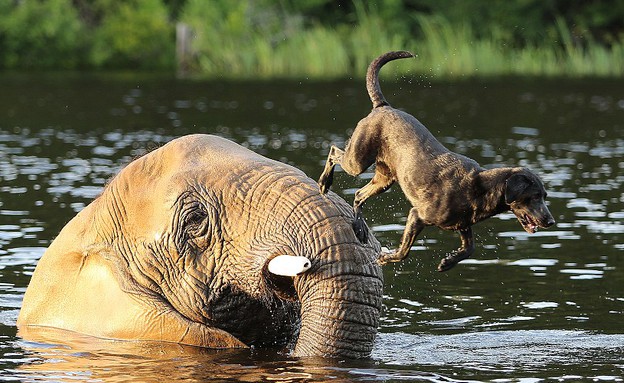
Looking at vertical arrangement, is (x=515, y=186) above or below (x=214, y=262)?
above

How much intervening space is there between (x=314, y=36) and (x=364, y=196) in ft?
149

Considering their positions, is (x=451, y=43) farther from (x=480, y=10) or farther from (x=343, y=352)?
(x=343, y=352)

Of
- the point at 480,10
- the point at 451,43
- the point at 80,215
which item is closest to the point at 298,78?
the point at 451,43

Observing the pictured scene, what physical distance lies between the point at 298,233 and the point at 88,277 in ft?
6.24

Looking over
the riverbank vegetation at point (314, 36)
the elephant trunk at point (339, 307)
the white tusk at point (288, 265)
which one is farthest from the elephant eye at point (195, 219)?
the riverbank vegetation at point (314, 36)

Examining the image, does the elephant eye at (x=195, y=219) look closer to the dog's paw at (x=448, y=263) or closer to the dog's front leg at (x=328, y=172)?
the dog's front leg at (x=328, y=172)

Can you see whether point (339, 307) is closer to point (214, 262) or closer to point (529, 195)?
point (214, 262)

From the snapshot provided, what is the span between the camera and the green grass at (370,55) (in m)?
49.8

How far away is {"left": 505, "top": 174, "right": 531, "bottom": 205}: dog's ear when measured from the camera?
8.04 meters

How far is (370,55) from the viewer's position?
52.5 metres

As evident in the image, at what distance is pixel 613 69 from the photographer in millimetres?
49750

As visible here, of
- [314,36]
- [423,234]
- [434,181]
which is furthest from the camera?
[314,36]

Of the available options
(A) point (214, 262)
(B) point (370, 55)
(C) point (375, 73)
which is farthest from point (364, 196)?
(B) point (370, 55)

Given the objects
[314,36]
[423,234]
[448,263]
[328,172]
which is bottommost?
[448,263]
